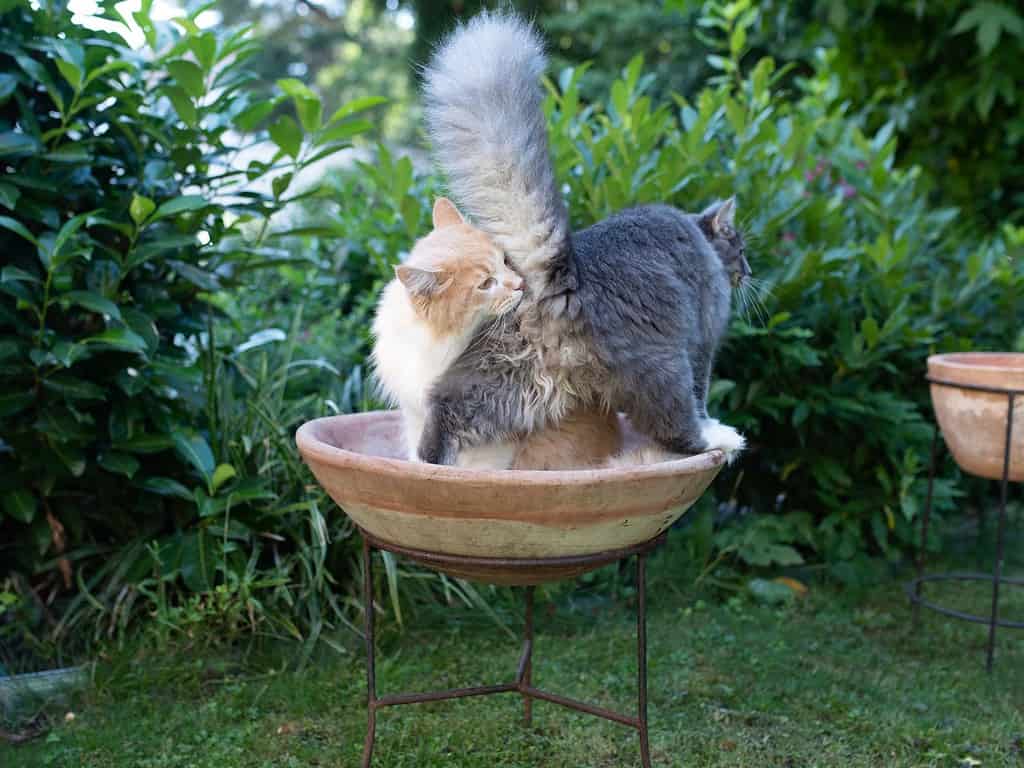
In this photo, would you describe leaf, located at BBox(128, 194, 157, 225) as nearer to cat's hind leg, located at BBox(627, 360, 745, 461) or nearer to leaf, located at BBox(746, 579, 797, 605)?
cat's hind leg, located at BBox(627, 360, 745, 461)

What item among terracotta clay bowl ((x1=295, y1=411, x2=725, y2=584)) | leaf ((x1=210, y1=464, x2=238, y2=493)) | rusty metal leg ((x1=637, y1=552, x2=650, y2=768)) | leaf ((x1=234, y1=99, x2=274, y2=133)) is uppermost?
leaf ((x1=234, y1=99, x2=274, y2=133))

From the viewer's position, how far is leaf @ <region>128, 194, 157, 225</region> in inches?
93.0

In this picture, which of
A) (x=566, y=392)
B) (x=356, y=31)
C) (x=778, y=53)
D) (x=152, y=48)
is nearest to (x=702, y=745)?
(x=566, y=392)

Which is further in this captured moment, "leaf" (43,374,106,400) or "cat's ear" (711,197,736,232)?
"leaf" (43,374,106,400)

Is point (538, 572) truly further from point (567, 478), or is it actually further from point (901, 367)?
point (901, 367)

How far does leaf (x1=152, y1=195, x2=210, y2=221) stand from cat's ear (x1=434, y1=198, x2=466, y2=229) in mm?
880

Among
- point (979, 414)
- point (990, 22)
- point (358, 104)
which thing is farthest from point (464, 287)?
point (990, 22)

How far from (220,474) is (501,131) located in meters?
1.46

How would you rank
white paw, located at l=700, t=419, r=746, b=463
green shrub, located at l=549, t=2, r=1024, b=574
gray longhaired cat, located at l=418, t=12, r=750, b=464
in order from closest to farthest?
gray longhaired cat, located at l=418, t=12, r=750, b=464 → white paw, located at l=700, t=419, r=746, b=463 → green shrub, located at l=549, t=2, r=1024, b=574

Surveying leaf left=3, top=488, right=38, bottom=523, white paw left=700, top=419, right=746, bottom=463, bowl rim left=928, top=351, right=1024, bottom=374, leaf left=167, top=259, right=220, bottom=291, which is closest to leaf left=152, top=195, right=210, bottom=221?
leaf left=167, top=259, right=220, bottom=291

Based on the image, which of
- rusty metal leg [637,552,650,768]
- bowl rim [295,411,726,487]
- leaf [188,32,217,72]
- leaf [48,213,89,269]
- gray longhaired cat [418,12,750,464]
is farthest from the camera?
leaf [188,32,217,72]

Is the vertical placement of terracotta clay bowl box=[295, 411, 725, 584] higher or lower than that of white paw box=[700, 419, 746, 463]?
lower

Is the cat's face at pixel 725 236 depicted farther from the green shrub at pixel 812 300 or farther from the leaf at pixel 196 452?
the leaf at pixel 196 452

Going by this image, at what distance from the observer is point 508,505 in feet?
4.97
